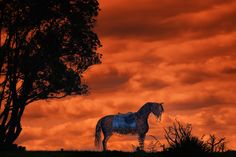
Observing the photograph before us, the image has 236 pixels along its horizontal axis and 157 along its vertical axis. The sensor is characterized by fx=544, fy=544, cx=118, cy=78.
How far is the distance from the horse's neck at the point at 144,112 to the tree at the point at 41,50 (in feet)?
14.2

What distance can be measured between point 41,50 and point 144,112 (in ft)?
27.1

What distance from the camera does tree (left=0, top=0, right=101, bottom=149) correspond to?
3462 cm

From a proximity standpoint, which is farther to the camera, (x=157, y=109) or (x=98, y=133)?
(x=98, y=133)

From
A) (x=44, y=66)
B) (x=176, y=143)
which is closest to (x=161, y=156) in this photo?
(x=176, y=143)

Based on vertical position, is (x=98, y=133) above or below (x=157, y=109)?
below

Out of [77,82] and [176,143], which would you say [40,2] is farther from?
[176,143]

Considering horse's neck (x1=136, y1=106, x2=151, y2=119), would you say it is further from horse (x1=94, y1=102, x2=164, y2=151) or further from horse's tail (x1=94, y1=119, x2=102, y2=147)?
horse's tail (x1=94, y1=119, x2=102, y2=147)

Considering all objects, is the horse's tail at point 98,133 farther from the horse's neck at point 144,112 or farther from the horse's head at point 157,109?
the horse's head at point 157,109

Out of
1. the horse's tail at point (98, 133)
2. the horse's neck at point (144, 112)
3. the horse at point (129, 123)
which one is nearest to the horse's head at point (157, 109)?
the horse at point (129, 123)

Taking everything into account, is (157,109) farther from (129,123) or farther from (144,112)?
(129,123)

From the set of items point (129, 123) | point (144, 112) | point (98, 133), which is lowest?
point (98, 133)

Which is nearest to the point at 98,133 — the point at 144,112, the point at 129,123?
the point at 129,123

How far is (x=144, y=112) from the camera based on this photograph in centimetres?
3750

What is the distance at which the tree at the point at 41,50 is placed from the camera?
34.6 meters
